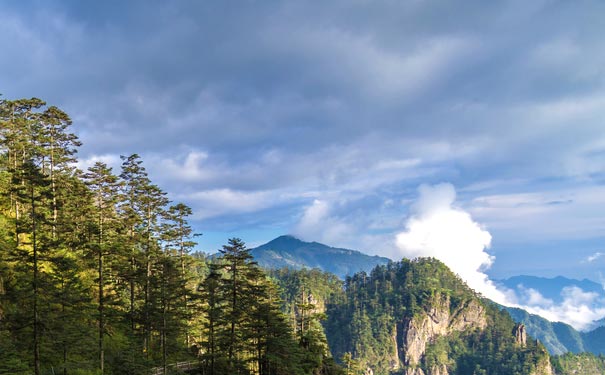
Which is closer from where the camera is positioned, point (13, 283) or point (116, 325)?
point (13, 283)

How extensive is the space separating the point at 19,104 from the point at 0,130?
400 centimetres

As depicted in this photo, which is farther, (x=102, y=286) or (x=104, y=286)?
(x=104, y=286)

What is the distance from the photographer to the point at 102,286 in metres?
30.3

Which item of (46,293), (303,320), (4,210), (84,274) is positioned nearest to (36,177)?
(46,293)

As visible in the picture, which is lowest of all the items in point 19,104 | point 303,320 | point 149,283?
point 303,320

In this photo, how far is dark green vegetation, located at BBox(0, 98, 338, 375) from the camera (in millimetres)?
25875

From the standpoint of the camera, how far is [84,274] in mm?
44812

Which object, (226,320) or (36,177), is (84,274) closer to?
(226,320)

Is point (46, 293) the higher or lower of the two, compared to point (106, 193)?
lower

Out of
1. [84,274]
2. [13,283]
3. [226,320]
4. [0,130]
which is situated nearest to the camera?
[13,283]

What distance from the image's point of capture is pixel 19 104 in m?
49.9

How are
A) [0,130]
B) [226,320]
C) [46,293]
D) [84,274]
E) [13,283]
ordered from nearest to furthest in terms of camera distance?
1. [46,293]
2. [13,283]
3. [226,320]
4. [84,274]
5. [0,130]

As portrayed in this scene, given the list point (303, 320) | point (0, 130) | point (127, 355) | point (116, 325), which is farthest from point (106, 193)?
point (303, 320)

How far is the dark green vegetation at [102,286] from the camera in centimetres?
2588
